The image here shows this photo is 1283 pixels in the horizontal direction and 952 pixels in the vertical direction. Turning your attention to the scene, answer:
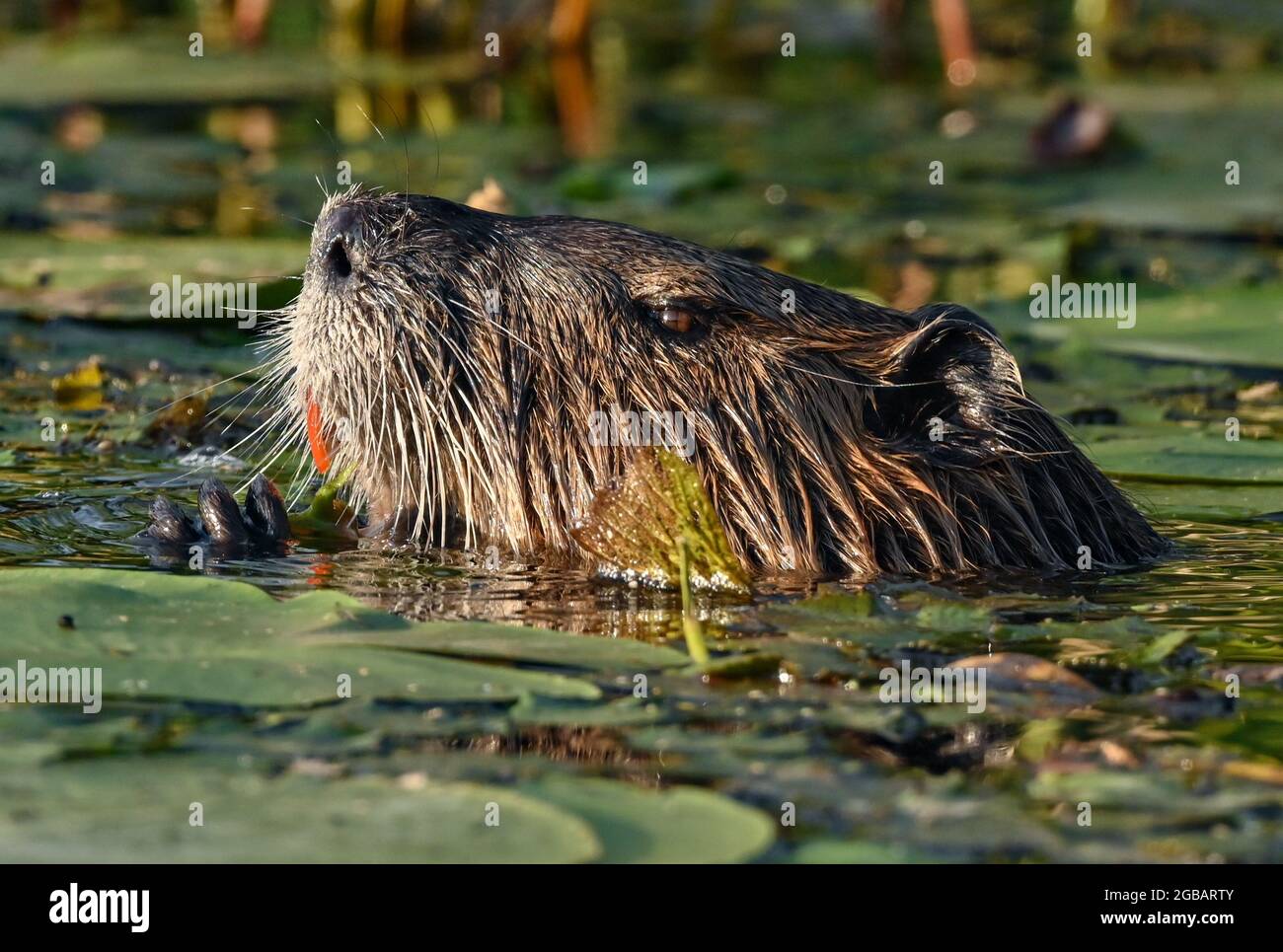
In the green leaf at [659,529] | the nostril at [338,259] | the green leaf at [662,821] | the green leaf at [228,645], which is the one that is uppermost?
the nostril at [338,259]

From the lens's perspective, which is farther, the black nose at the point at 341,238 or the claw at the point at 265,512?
the claw at the point at 265,512

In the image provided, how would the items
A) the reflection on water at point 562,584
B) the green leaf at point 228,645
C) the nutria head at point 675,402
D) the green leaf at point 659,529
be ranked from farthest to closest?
the nutria head at point 675,402
the green leaf at point 659,529
the reflection on water at point 562,584
the green leaf at point 228,645

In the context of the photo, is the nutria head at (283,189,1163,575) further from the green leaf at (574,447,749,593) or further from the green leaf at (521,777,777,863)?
the green leaf at (521,777,777,863)

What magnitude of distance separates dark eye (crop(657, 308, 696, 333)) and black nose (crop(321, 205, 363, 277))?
85cm

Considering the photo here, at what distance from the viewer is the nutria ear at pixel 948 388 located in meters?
5.54

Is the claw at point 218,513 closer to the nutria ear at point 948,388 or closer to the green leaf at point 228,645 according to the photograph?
the green leaf at point 228,645

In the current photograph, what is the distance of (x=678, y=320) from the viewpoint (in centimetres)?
564

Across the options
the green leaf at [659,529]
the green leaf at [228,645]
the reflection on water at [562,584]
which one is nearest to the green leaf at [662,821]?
the green leaf at [228,645]

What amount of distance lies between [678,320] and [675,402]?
0.77ft

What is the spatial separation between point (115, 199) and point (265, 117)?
12.6ft

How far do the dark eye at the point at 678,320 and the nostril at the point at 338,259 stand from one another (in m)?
0.86

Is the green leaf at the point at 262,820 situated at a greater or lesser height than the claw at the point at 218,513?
lesser

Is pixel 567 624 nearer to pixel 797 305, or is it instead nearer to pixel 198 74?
pixel 797 305

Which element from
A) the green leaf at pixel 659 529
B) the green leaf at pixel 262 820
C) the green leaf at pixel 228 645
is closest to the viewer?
the green leaf at pixel 262 820
